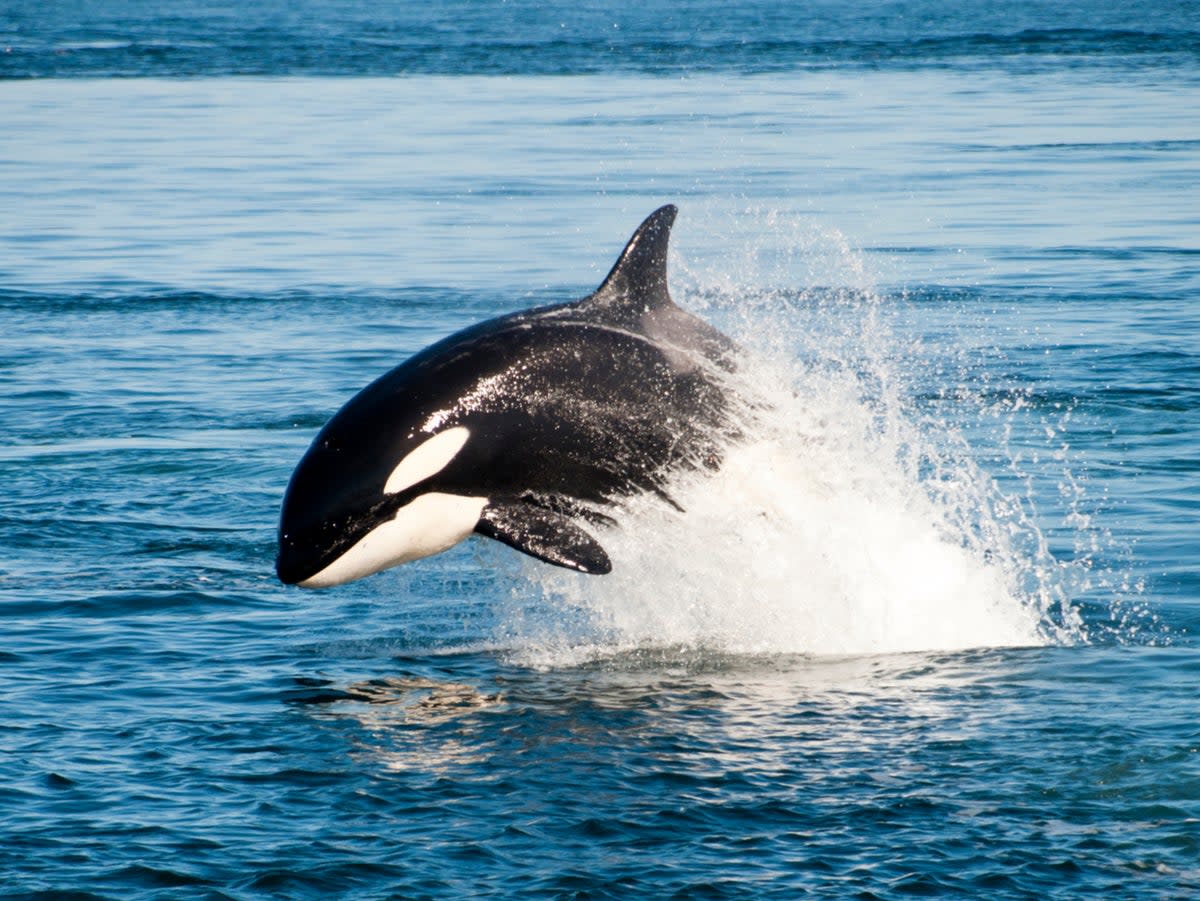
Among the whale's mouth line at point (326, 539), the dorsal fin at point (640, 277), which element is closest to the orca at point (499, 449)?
the whale's mouth line at point (326, 539)

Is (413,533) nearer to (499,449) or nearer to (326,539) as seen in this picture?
(326,539)

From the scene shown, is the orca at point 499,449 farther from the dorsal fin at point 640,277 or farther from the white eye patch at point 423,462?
the dorsal fin at point 640,277

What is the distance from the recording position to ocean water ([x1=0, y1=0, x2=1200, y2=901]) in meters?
7.54

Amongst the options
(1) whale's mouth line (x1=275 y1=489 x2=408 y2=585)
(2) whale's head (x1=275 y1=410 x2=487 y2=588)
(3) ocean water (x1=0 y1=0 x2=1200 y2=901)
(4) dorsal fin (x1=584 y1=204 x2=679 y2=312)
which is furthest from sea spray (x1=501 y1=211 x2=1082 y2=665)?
(1) whale's mouth line (x1=275 y1=489 x2=408 y2=585)

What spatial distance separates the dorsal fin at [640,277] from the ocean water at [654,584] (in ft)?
2.46

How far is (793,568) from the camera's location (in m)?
10.8

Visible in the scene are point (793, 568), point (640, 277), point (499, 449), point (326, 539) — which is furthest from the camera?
point (793, 568)

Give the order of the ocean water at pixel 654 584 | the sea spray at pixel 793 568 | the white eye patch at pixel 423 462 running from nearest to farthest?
the ocean water at pixel 654 584 < the white eye patch at pixel 423 462 < the sea spray at pixel 793 568

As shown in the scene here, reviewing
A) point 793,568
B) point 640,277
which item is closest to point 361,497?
point 640,277

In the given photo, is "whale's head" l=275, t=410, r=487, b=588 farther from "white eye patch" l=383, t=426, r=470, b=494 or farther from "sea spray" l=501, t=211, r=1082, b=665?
"sea spray" l=501, t=211, r=1082, b=665

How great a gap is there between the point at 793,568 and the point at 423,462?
2.32 m

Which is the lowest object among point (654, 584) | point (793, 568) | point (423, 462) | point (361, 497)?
point (654, 584)

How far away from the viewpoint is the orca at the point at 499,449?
9812 mm

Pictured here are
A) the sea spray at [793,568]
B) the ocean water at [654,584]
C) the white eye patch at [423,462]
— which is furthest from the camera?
the sea spray at [793,568]
